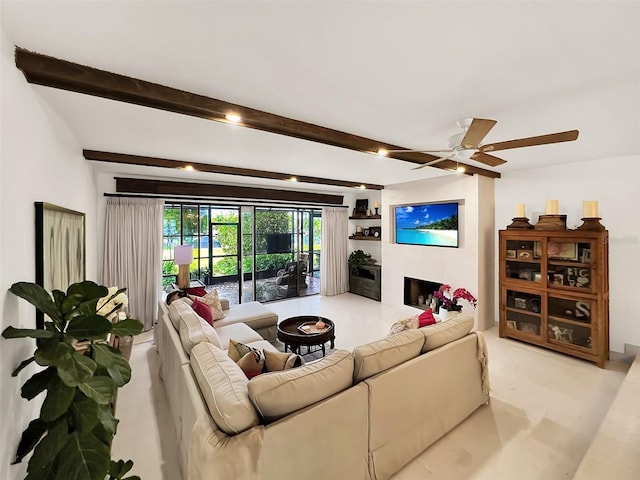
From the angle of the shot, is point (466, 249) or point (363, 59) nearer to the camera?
point (363, 59)

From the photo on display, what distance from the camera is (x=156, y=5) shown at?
1101 mm

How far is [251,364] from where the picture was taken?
204cm

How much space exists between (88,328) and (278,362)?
3.92 feet

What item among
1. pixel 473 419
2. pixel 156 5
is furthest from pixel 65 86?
Answer: pixel 473 419

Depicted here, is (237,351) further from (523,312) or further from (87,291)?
(523,312)

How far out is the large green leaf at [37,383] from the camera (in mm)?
1068

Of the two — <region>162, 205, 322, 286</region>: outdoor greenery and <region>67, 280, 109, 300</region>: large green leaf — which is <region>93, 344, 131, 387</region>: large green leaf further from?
<region>162, 205, 322, 286</region>: outdoor greenery

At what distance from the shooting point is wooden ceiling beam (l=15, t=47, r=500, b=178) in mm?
1456

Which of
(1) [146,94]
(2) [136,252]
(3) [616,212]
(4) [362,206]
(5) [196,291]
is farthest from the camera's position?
(4) [362,206]

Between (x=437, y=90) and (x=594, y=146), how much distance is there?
242cm

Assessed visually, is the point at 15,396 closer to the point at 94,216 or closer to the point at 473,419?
the point at 473,419

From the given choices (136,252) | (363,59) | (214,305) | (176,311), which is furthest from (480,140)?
(136,252)

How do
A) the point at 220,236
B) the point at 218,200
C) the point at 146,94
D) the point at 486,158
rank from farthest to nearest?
the point at 220,236, the point at 218,200, the point at 486,158, the point at 146,94

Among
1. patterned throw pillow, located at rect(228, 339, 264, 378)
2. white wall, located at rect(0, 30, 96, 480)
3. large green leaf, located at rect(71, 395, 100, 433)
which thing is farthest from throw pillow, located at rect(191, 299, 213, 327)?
large green leaf, located at rect(71, 395, 100, 433)
